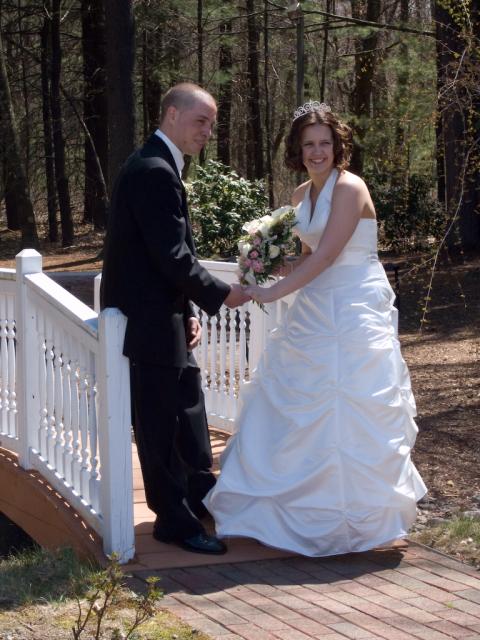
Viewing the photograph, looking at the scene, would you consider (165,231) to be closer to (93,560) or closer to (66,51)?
(93,560)

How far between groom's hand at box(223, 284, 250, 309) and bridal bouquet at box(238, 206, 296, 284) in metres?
0.10

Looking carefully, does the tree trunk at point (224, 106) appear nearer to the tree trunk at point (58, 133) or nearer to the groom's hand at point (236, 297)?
the tree trunk at point (58, 133)

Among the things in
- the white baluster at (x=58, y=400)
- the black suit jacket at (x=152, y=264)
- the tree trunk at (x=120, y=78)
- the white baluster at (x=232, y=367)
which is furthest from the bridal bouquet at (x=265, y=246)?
the tree trunk at (x=120, y=78)

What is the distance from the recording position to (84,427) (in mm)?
5016

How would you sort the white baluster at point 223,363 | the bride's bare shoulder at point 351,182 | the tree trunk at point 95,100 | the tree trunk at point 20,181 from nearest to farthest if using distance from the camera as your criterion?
the bride's bare shoulder at point 351,182, the white baluster at point 223,363, the tree trunk at point 20,181, the tree trunk at point 95,100

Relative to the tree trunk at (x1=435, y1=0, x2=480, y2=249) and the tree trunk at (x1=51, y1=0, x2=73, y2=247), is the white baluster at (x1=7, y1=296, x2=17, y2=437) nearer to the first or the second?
the tree trunk at (x1=435, y1=0, x2=480, y2=249)

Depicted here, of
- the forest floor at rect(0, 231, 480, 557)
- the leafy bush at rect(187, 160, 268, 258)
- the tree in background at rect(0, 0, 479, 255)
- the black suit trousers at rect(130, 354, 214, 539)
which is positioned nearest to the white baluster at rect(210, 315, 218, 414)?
the forest floor at rect(0, 231, 480, 557)

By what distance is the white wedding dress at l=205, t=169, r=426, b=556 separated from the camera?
15.1ft

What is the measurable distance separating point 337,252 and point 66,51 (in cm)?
2704

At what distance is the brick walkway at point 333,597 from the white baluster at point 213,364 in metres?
2.32

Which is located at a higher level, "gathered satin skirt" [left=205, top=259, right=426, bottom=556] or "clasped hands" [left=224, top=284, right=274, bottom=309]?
"clasped hands" [left=224, top=284, right=274, bottom=309]

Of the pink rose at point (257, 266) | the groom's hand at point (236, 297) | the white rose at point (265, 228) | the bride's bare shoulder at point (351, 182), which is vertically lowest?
the groom's hand at point (236, 297)

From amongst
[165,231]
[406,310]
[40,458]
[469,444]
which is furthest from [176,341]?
[406,310]

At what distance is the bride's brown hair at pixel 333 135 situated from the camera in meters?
4.93
